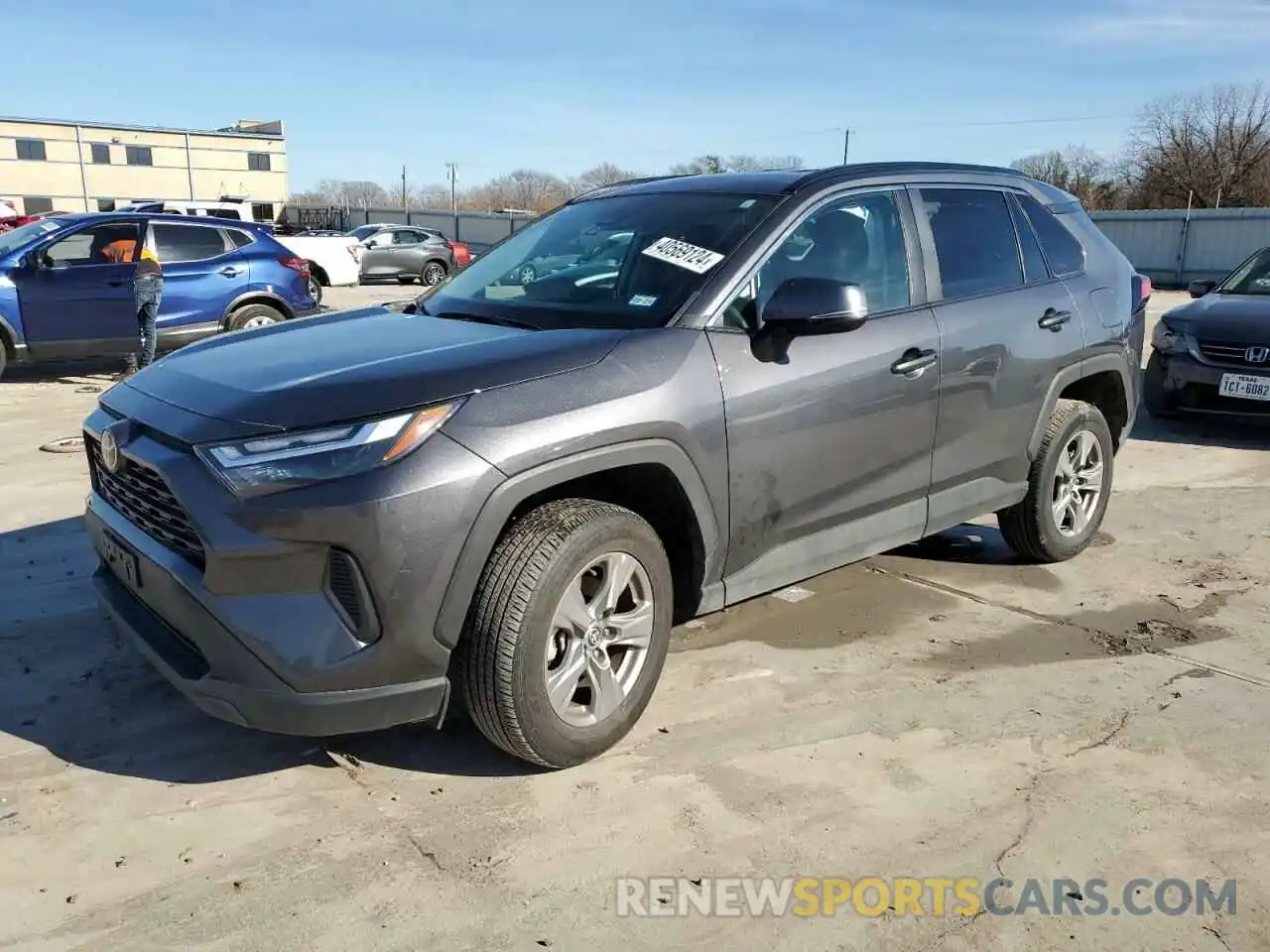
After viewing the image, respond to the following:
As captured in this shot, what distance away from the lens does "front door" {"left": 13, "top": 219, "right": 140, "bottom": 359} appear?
9953 millimetres

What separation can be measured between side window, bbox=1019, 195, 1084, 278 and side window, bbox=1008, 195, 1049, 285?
0.05 m

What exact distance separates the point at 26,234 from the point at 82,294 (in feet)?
2.88

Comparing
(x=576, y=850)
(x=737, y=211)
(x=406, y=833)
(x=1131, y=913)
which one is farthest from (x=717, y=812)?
(x=737, y=211)

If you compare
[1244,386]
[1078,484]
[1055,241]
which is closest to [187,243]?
[1055,241]

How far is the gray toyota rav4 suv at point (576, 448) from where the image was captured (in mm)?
2754

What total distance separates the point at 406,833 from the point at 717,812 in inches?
34.8

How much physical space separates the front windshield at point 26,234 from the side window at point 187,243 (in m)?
0.90

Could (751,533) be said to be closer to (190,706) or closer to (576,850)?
(576,850)

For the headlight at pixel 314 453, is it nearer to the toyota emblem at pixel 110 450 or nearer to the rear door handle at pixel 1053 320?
the toyota emblem at pixel 110 450

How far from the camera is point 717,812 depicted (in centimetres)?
306

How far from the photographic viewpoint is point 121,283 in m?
10.3

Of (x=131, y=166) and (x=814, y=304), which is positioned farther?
(x=131, y=166)

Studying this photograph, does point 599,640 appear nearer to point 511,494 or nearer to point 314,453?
point 511,494

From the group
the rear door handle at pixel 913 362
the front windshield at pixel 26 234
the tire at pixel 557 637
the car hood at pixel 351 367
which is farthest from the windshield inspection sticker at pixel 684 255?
the front windshield at pixel 26 234
